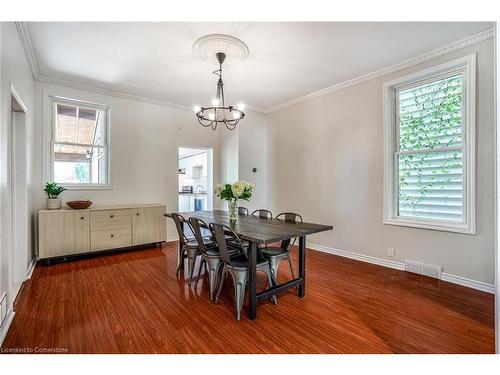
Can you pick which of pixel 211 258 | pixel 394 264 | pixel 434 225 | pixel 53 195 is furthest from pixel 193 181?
pixel 434 225

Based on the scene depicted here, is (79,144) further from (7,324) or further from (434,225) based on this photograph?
(434,225)

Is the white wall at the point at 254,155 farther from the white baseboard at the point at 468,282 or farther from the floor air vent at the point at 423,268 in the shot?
the white baseboard at the point at 468,282

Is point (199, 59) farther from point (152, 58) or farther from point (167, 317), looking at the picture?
point (167, 317)

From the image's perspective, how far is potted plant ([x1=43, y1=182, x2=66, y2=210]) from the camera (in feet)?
12.9

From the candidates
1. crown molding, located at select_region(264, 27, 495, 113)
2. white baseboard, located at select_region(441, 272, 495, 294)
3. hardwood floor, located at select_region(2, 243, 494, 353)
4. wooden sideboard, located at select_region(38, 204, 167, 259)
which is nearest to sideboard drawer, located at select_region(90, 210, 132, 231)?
wooden sideboard, located at select_region(38, 204, 167, 259)

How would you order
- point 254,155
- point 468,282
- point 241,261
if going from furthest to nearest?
1. point 254,155
2. point 468,282
3. point 241,261

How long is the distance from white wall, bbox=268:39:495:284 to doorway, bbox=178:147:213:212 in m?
2.53

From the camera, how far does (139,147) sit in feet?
16.3

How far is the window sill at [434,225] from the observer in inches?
117

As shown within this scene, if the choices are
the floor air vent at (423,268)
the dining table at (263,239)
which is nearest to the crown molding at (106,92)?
the dining table at (263,239)

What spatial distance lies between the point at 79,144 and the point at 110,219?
1.46m

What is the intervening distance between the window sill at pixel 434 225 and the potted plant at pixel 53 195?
5.05 metres

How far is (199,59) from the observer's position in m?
3.36
